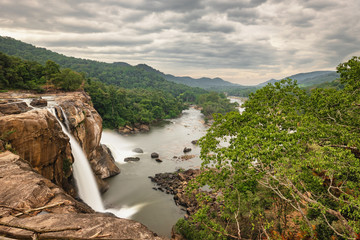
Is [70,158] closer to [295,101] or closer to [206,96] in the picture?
[295,101]

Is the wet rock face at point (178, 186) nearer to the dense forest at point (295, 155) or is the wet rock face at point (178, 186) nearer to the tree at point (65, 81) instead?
the dense forest at point (295, 155)

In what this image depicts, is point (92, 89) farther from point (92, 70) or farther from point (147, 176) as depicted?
point (92, 70)

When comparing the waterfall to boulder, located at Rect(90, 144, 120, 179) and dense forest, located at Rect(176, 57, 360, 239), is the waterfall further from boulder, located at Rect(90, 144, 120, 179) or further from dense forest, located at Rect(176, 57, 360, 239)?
dense forest, located at Rect(176, 57, 360, 239)

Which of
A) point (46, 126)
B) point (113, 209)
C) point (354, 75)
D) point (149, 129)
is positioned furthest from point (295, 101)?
point (149, 129)

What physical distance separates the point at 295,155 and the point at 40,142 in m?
15.3

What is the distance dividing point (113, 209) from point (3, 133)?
495 inches

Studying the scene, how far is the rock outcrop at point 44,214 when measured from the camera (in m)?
5.52

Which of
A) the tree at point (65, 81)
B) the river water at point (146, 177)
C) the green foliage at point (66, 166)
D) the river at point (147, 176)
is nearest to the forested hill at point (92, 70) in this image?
the river water at point (146, 177)

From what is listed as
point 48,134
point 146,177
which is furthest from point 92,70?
point 48,134

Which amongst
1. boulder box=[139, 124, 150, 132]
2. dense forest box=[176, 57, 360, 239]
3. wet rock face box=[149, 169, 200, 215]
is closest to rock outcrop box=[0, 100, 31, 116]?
dense forest box=[176, 57, 360, 239]

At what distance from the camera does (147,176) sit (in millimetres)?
27812

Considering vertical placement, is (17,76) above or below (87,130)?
above

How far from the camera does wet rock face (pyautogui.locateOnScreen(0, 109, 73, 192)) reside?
1161 centimetres

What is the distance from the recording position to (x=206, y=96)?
106 meters
